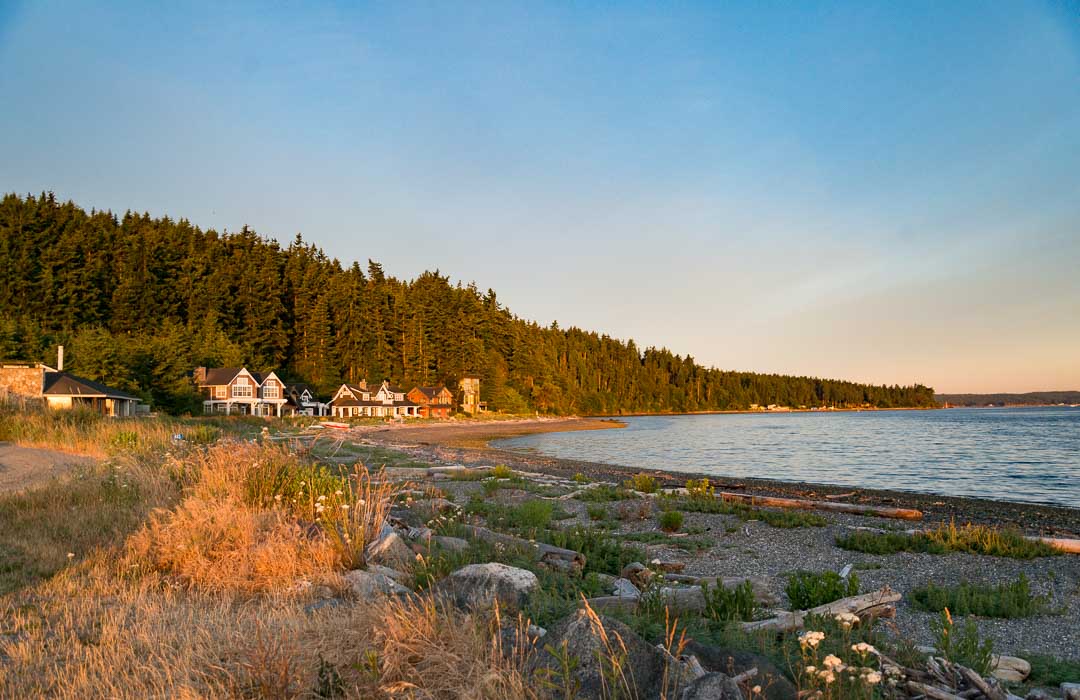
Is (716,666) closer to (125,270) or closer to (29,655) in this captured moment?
(29,655)

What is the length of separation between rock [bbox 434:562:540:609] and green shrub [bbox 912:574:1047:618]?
5.96 meters

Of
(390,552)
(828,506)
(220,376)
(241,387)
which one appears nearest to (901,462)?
(828,506)

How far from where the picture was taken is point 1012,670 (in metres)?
5.30

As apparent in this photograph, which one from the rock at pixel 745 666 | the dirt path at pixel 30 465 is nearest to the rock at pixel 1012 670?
the rock at pixel 745 666

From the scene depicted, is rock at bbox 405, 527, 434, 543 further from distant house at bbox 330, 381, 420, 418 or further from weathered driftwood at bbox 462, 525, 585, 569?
distant house at bbox 330, 381, 420, 418

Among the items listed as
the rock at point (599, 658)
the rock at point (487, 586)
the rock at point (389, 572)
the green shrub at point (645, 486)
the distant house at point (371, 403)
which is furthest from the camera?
Result: the distant house at point (371, 403)

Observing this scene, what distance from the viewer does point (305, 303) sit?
10450cm

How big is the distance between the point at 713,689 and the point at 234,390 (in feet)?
270

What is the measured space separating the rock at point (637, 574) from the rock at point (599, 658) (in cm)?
401

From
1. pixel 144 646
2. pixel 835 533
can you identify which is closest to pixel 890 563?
pixel 835 533

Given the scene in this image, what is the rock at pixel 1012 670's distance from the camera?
204 inches

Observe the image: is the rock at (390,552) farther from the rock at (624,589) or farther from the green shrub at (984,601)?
the green shrub at (984,601)

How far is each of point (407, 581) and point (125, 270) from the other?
99.1m

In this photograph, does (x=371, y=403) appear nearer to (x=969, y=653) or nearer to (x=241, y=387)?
(x=241, y=387)
